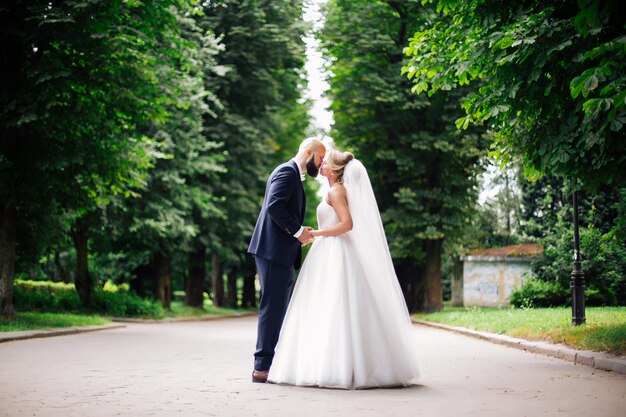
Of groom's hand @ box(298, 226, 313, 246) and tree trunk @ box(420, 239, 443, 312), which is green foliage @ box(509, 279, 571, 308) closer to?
tree trunk @ box(420, 239, 443, 312)

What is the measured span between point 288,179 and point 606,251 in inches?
683

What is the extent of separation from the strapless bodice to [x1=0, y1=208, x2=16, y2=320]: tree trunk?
11.1 metres

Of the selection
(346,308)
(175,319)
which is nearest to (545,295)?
(175,319)

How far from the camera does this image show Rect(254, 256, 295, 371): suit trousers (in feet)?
27.0

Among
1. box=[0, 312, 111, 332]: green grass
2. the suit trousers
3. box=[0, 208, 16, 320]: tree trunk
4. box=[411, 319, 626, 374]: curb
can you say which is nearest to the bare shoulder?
the suit trousers

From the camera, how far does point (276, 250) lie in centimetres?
831

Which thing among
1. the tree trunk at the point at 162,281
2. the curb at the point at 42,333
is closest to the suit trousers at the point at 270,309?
the curb at the point at 42,333

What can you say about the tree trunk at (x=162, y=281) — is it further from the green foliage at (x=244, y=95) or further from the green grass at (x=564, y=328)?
the green grass at (x=564, y=328)

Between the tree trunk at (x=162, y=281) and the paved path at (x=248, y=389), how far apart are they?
703 inches

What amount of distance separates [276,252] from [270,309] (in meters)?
0.64

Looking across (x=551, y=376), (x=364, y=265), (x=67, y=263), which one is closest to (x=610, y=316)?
(x=551, y=376)

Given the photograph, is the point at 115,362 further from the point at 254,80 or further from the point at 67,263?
the point at 67,263

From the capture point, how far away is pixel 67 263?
165ft

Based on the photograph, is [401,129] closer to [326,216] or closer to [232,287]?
[232,287]
